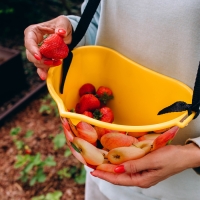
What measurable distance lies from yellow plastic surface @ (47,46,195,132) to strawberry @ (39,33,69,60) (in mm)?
40

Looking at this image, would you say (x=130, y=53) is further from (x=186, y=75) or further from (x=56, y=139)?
(x=56, y=139)

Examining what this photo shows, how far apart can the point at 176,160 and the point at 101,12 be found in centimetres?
41

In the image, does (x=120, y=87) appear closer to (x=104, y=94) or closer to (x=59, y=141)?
(x=104, y=94)

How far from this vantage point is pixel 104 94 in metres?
0.91

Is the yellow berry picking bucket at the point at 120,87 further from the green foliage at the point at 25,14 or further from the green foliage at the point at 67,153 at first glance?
the green foliage at the point at 25,14

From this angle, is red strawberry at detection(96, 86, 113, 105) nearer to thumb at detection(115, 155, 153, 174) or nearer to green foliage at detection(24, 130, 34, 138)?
thumb at detection(115, 155, 153, 174)

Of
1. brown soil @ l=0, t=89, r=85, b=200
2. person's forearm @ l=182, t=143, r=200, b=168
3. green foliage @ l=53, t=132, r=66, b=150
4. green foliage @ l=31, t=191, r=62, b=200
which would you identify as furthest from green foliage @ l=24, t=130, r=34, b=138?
person's forearm @ l=182, t=143, r=200, b=168

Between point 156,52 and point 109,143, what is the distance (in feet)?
0.86

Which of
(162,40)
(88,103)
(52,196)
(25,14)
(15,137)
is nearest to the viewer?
(162,40)

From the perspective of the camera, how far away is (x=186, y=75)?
0.71 meters

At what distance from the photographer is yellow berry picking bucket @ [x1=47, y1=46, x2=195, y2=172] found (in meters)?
0.72

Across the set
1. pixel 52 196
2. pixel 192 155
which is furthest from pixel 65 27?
pixel 52 196

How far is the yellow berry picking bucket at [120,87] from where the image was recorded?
0.72 meters

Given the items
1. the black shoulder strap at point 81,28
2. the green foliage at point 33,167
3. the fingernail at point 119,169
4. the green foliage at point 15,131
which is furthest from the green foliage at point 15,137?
the fingernail at point 119,169
